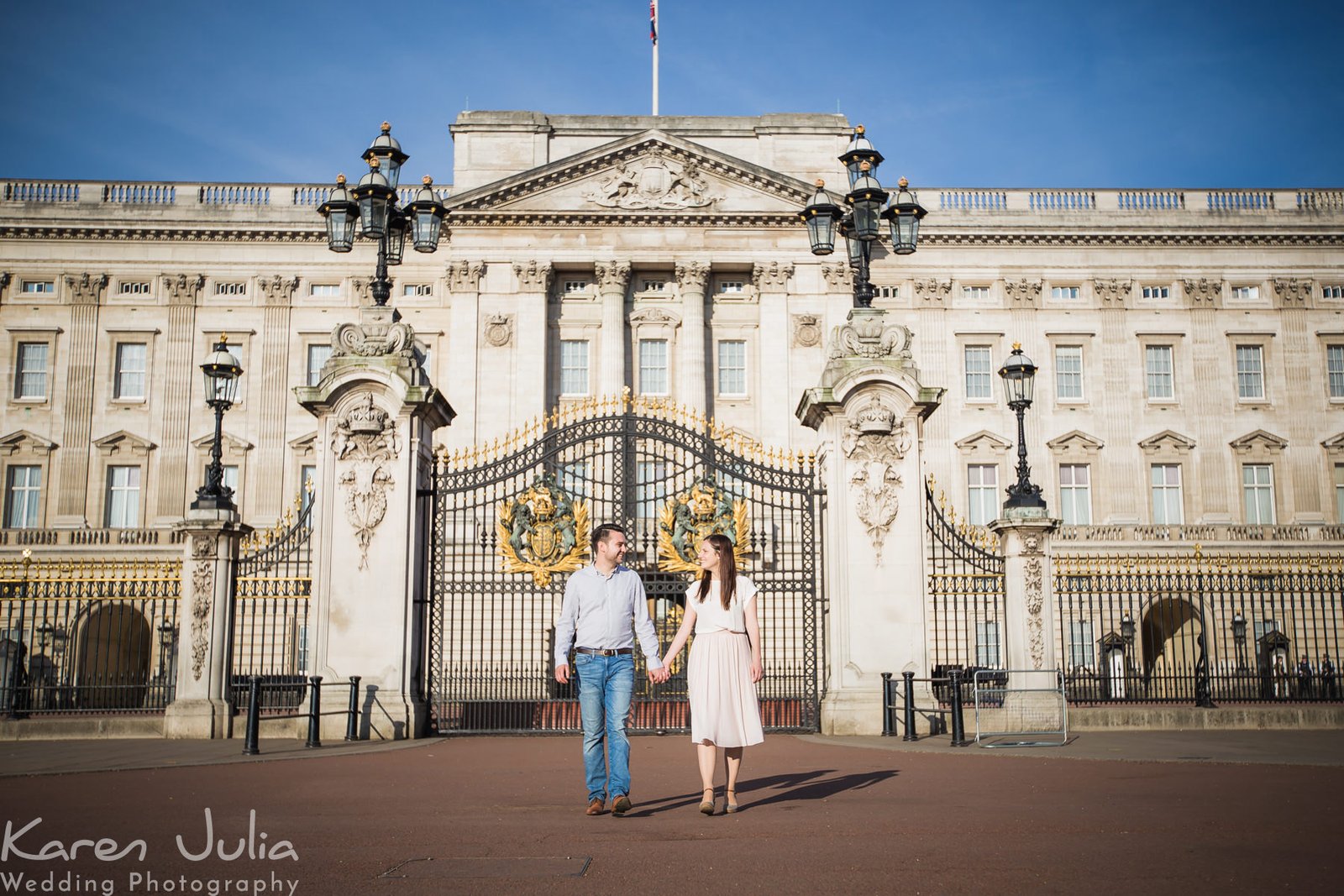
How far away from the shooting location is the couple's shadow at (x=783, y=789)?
30.3ft

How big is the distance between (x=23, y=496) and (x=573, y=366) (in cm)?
2152

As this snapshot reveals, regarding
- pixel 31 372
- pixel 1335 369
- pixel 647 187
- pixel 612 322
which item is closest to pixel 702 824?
pixel 612 322

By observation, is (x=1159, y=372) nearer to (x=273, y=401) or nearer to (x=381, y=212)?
(x=273, y=401)

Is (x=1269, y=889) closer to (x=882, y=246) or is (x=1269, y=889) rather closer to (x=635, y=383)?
(x=635, y=383)

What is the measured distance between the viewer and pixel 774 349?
4672 cm

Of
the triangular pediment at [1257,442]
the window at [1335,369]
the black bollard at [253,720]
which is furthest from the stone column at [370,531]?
the window at [1335,369]

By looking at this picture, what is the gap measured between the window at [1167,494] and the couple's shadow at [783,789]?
40.0m

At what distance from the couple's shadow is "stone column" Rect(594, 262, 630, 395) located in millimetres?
34398

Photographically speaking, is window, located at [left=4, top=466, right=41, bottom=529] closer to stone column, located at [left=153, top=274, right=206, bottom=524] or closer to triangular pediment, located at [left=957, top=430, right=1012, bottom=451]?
stone column, located at [left=153, top=274, right=206, bottom=524]

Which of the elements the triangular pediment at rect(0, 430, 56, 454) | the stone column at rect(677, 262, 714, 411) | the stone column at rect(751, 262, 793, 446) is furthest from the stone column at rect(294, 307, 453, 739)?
the triangular pediment at rect(0, 430, 56, 454)

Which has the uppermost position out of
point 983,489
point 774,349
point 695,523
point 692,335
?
point 692,335

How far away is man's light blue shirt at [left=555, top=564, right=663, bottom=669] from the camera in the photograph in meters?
8.91

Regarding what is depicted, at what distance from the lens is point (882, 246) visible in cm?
4969

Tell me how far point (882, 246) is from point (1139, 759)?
38659mm
